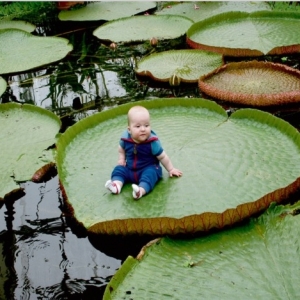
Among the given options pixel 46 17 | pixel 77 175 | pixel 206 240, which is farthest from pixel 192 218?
pixel 46 17

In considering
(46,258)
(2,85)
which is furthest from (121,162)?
(2,85)

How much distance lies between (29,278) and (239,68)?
2127 mm

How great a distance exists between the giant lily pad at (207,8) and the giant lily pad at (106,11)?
1.16 ft

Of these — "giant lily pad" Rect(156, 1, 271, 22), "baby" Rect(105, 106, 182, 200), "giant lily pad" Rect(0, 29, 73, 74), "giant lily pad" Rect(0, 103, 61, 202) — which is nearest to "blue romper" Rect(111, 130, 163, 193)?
"baby" Rect(105, 106, 182, 200)

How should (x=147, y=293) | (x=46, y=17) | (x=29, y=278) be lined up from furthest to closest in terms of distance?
1. (x=46, y=17)
2. (x=29, y=278)
3. (x=147, y=293)

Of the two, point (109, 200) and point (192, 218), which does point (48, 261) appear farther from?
point (192, 218)

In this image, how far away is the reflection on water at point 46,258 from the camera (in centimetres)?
154

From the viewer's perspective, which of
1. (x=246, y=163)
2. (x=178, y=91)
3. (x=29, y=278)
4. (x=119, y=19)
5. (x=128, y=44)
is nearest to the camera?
(x=29, y=278)

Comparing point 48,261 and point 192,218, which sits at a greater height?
point 192,218

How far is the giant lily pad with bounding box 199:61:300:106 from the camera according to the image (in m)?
2.71

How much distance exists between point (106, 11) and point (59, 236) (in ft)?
12.4

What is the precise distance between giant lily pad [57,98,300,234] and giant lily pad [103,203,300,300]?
8 cm

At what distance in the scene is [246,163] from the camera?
203cm

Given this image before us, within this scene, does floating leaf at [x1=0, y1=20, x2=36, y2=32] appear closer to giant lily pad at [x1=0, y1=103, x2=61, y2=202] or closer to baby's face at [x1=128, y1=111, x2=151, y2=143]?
giant lily pad at [x1=0, y1=103, x2=61, y2=202]
